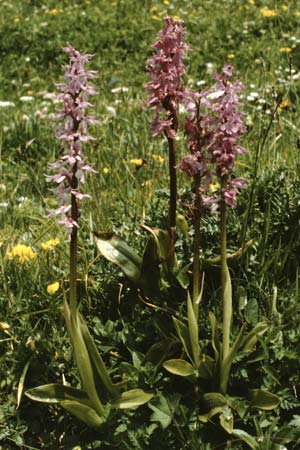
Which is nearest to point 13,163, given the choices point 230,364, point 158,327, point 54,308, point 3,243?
point 3,243

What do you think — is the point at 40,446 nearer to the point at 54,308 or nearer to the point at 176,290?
the point at 54,308

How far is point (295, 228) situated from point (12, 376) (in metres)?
1.15

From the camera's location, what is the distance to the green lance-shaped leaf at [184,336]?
2043 mm

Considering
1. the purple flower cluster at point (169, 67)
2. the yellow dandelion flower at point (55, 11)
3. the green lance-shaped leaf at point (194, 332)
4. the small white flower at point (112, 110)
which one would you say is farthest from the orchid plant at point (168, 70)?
the yellow dandelion flower at point (55, 11)

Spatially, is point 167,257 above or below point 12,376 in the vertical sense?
above

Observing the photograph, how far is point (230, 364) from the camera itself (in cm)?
201

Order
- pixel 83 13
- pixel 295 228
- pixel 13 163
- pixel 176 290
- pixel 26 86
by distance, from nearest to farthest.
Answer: pixel 176 290 < pixel 295 228 < pixel 13 163 < pixel 26 86 < pixel 83 13

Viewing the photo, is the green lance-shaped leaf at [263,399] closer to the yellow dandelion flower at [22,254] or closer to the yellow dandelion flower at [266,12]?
the yellow dandelion flower at [22,254]

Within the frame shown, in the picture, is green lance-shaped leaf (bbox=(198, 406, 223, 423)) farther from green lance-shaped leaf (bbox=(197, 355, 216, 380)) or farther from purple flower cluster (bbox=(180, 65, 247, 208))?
purple flower cluster (bbox=(180, 65, 247, 208))

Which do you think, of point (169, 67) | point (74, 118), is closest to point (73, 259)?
point (74, 118)

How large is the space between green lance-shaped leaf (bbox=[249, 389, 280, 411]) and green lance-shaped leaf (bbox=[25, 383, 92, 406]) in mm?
491

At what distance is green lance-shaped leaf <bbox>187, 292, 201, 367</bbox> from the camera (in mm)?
1981

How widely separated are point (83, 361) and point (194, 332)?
33 centimetres

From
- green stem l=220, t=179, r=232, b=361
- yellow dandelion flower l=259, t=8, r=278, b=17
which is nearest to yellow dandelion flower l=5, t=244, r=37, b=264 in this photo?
green stem l=220, t=179, r=232, b=361
